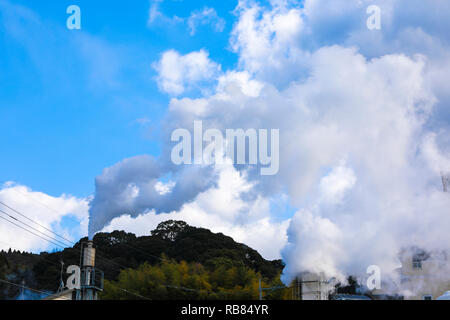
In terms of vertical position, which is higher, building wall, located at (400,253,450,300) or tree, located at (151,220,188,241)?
tree, located at (151,220,188,241)

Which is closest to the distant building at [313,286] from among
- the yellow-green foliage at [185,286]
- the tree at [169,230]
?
the yellow-green foliage at [185,286]

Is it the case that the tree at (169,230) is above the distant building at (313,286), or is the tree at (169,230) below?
above

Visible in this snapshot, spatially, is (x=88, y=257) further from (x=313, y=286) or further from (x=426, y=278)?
(x=426, y=278)

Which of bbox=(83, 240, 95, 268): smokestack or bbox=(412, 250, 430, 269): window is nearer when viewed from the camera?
bbox=(83, 240, 95, 268): smokestack

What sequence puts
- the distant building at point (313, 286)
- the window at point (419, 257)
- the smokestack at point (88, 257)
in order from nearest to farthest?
1. the smokestack at point (88, 257)
2. the distant building at point (313, 286)
3. the window at point (419, 257)

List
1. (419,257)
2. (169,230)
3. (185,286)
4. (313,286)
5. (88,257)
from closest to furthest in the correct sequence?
(88,257)
(313,286)
(419,257)
(185,286)
(169,230)

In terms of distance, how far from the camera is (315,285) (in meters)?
33.3

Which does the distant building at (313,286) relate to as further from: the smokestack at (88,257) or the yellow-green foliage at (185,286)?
the smokestack at (88,257)

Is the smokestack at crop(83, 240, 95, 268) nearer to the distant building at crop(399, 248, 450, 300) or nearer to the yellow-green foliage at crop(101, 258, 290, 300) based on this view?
the yellow-green foliage at crop(101, 258, 290, 300)

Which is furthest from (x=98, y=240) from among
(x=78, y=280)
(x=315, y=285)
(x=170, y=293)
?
(x=315, y=285)

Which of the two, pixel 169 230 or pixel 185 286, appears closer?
pixel 185 286

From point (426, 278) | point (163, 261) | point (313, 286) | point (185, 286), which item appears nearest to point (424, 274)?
point (426, 278)

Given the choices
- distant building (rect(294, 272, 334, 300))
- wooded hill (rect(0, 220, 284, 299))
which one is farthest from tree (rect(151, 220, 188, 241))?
distant building (rect(294, 272, 334, 300))
